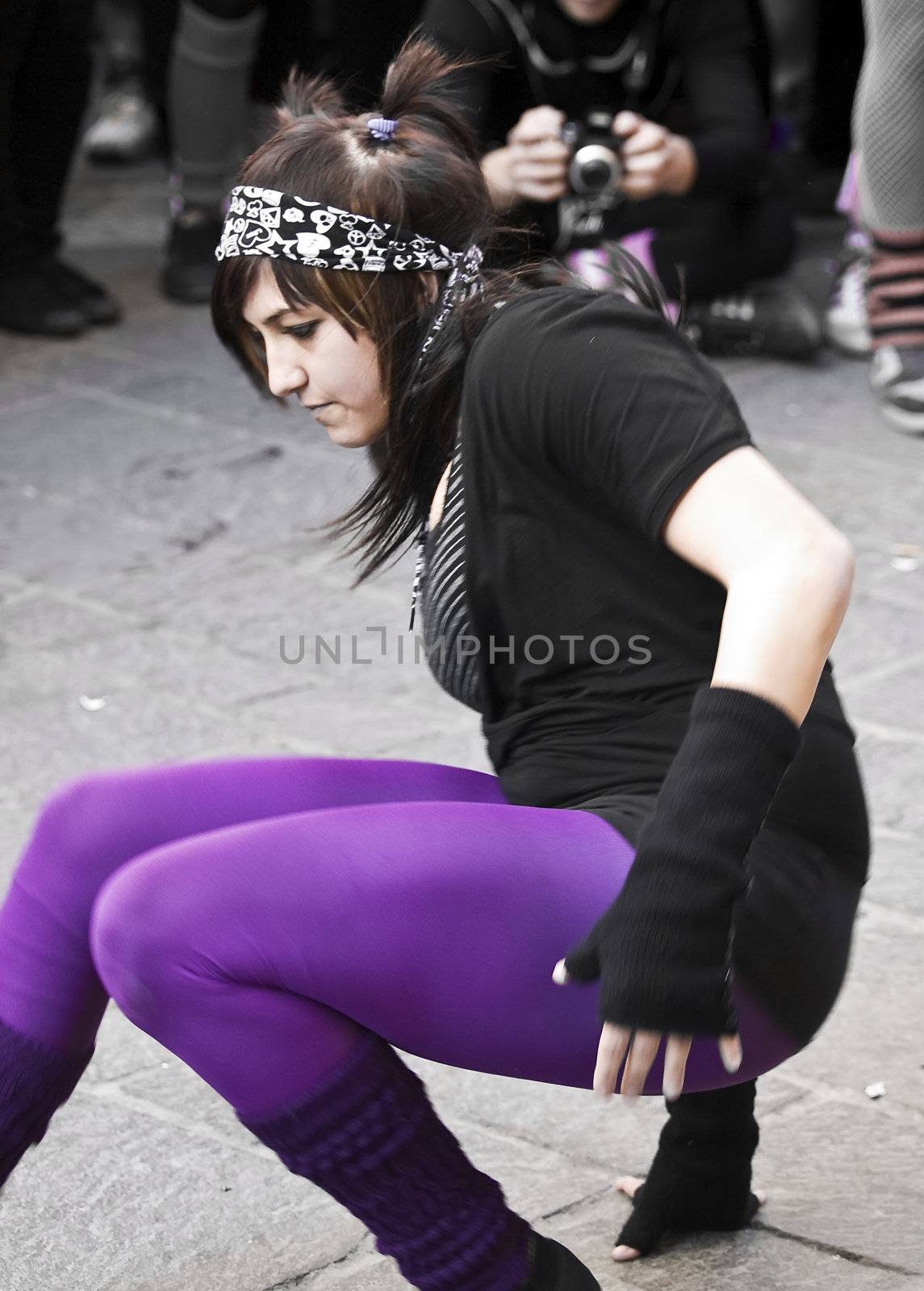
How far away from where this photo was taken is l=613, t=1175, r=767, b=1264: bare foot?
172 cm

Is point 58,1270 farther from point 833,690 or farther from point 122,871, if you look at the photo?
point 833,690

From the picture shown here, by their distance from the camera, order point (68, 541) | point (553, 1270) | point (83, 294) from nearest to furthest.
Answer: point (553, 1270), point (68, 541), point (83, 294)

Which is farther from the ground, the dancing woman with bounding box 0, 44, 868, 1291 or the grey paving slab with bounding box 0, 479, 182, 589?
the dancing woman with bounding box 0, 44, 868, 1291

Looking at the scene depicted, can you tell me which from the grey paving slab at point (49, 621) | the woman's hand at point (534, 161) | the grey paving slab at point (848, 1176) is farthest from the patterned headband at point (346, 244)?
the woman's hand at point (534, 161)

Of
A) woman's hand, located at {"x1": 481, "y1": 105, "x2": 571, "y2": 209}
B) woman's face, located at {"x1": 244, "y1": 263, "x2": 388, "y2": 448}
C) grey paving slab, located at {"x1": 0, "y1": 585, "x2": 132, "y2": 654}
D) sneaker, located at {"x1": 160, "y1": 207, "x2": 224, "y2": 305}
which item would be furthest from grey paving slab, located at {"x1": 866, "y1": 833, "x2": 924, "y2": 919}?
sneaker, located at {"x1": 160, "y1": 207, "x2": 224, "y2": 305}

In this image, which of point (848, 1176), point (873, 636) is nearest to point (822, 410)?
point (873, 636)

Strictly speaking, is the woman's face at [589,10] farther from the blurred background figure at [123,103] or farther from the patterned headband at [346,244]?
the patterned headband at [346,244]

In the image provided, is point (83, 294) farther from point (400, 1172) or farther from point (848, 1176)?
point (400, 1172)

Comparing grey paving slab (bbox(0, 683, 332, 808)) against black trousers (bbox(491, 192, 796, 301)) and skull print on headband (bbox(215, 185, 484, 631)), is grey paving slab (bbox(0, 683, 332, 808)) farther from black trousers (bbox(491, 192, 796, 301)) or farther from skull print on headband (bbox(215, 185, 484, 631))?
black trousers (bbox(491, 192, 796, 301))

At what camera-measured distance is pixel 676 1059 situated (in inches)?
48.9

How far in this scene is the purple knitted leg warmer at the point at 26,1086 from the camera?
4.94 ft

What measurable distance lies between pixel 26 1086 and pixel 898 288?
3200mm

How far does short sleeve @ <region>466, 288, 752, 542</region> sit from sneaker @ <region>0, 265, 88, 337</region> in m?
3.29

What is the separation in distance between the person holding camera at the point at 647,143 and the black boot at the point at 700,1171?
9.12ft
